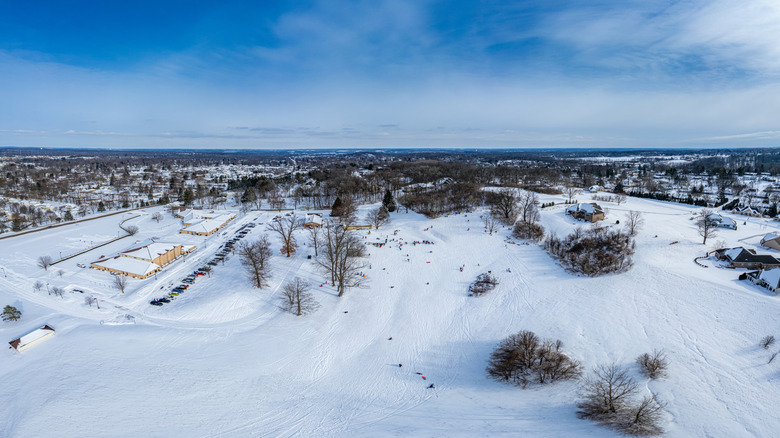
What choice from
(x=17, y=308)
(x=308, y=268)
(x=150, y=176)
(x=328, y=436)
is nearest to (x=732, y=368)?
(x=328, y=436)

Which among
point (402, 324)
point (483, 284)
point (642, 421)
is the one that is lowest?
point (402, 324)

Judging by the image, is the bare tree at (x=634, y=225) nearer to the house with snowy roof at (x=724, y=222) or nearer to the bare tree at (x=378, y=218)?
the house with snowy roof at (x=724, y=222)

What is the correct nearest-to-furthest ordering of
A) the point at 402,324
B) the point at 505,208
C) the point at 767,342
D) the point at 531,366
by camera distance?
the point at 531,366
the point at 767,342
the point at 402,324
the point at 505,208

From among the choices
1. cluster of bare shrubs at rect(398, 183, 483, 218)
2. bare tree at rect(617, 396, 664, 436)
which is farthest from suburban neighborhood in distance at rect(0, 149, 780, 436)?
cluster of bare shrubs at rect(398, 183, 483, 218)

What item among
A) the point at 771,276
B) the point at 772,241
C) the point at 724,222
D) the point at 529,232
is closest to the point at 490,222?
the point at 529,232

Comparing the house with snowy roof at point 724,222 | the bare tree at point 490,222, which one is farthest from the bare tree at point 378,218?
the house with snowy roof at point 724,222

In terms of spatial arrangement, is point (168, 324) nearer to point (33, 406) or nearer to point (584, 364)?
point (33, 406)

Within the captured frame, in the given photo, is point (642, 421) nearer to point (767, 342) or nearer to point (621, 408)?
point (621, 408)
